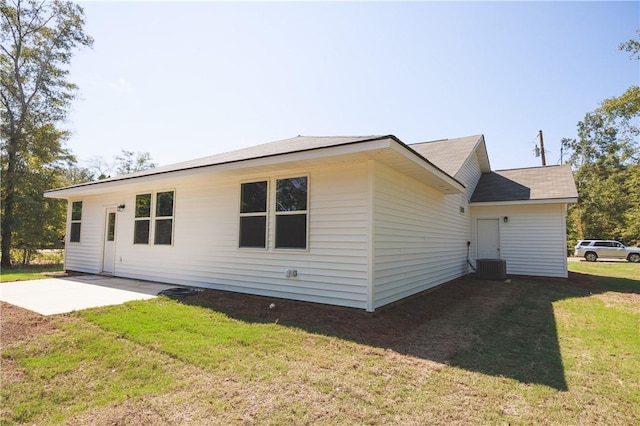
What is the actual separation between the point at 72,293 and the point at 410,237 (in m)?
7.31

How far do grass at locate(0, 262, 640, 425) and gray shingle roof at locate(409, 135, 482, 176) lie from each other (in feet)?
19.5

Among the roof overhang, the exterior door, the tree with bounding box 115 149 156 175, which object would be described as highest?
the tree with bounding box 115 149 156 175

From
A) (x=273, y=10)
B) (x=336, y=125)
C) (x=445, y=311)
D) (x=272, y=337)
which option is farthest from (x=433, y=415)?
(x=336, y=125)

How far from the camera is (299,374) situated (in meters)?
3.23

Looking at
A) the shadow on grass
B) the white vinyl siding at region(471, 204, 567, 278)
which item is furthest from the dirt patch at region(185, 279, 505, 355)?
the white vinyl siding at region(471, 204, 567, 278)

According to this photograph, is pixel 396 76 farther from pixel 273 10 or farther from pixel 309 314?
pixel 309 314

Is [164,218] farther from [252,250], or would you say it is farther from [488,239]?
[488,239]

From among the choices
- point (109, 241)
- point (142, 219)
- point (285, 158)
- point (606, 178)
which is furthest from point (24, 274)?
point (606, 178)

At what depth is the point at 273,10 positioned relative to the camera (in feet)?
24.6

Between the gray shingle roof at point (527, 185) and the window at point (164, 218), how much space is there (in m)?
10.2

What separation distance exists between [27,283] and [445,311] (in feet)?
33.1

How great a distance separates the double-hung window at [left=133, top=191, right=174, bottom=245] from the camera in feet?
28.0

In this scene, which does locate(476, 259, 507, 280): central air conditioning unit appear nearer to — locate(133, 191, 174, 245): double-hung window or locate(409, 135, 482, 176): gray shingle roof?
locate(409, 135, 482, 176): gray shingle roof

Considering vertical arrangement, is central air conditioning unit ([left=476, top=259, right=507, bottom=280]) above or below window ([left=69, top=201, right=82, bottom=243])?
below
